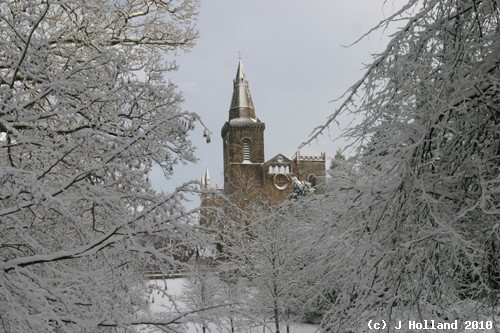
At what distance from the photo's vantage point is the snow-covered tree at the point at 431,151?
380 cm

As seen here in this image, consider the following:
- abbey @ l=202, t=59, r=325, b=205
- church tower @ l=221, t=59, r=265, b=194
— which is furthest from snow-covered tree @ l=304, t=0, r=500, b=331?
church tower @ l=221, t=59, r=265, b=194

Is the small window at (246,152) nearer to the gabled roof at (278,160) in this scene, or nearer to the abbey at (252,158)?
the abbey at (252,158)

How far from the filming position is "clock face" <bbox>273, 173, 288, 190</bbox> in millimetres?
46656

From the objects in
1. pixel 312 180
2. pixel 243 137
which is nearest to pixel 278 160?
pixel 312 180

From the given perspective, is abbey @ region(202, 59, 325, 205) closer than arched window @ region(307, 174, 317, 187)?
No

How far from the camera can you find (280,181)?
4694 centimetres

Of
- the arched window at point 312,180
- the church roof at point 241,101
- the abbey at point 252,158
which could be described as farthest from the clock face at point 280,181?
the church roof at point 241,101

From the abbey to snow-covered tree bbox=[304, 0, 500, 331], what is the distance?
40480 millimetres

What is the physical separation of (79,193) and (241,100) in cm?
4564

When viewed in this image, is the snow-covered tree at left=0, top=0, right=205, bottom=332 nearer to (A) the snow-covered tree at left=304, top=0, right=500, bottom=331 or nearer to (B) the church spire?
(A) the snow-covered tree at left=304, top=0, right=500, bottom=331

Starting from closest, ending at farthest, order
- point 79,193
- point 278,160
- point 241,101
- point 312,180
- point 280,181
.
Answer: point 79,193 → point 312,180 → point 280,181 → point 278,160 → point 241,101

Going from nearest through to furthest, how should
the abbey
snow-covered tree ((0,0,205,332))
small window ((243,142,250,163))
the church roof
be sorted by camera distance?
snow-covered tree ((0,0,205,332))
the abbey
small window ((243,142,250,163))
the church roof

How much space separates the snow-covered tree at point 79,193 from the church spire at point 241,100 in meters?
42.0

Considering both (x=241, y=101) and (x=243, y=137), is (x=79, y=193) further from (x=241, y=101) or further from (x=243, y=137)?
(x=241, y=101)
